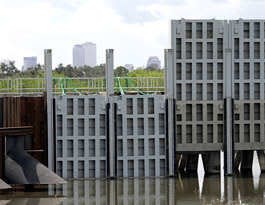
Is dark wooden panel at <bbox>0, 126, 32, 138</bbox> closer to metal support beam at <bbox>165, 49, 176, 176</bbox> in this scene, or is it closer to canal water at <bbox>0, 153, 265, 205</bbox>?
canal water at <bbox>0, 153, 265, 205</bbox>

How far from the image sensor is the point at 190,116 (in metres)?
38.1

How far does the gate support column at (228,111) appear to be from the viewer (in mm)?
37688

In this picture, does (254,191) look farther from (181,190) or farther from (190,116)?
(190,116)

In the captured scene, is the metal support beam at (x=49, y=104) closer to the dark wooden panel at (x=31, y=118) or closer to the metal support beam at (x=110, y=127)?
the dark wooden panel at (x=31, y=118)

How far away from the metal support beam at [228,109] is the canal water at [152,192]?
0.83 metres

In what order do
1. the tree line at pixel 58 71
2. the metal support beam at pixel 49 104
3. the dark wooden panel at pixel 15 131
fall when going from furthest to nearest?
the tree line at pixel 58 71, the metal support beam at pixel 49 104, the dark wooden panel at pixel 15 131

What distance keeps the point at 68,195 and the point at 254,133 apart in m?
11.6

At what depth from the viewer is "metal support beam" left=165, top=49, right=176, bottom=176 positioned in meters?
37.2

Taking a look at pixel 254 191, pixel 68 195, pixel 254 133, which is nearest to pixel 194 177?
pixel 254 133

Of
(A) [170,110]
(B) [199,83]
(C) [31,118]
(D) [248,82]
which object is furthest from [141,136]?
(D) [248,82]

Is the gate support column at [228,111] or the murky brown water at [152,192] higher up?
the gate support column at [228,111]

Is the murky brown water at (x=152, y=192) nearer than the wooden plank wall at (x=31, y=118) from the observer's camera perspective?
Yes

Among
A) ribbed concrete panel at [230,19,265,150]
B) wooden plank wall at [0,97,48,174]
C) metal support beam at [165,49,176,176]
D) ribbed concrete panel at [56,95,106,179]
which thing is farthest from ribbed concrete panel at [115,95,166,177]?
ribbed concrete panel at [230,19,265,150]

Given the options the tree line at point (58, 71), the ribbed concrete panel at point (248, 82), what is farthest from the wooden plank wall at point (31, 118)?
the tree line at point (58, 71)
